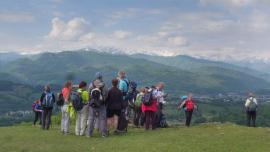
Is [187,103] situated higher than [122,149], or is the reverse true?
[187,103]

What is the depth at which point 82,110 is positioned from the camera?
24.3 metres

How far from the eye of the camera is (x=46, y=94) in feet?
89.1

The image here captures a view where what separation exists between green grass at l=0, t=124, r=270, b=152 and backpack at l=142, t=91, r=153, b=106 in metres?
1.73

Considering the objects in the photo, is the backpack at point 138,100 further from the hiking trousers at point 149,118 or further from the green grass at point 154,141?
the green grass at point 154,141

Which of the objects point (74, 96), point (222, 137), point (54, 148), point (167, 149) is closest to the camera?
point (167, 149)

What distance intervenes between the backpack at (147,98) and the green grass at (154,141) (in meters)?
1.73

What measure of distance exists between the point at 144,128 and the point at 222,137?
252 inches

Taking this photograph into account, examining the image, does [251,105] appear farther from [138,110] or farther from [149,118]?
[149,118]

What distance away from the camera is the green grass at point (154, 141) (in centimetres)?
1930

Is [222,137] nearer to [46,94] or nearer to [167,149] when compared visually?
[167,149]

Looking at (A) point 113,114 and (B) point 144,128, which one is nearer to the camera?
(A) point 113,114

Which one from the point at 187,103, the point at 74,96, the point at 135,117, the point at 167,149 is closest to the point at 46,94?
the point at 74,96

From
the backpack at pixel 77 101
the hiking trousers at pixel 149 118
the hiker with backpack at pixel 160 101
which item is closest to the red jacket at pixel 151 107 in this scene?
the hiking trousers at pixel 149 118

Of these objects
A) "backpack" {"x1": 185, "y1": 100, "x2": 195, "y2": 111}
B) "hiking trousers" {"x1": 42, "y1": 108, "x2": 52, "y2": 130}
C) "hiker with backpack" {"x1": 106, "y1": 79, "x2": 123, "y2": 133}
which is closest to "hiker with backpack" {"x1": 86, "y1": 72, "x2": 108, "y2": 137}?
"hiker with backpack" {"x1": 106, "y1": 79, "x2": 123, "y2": 133}
